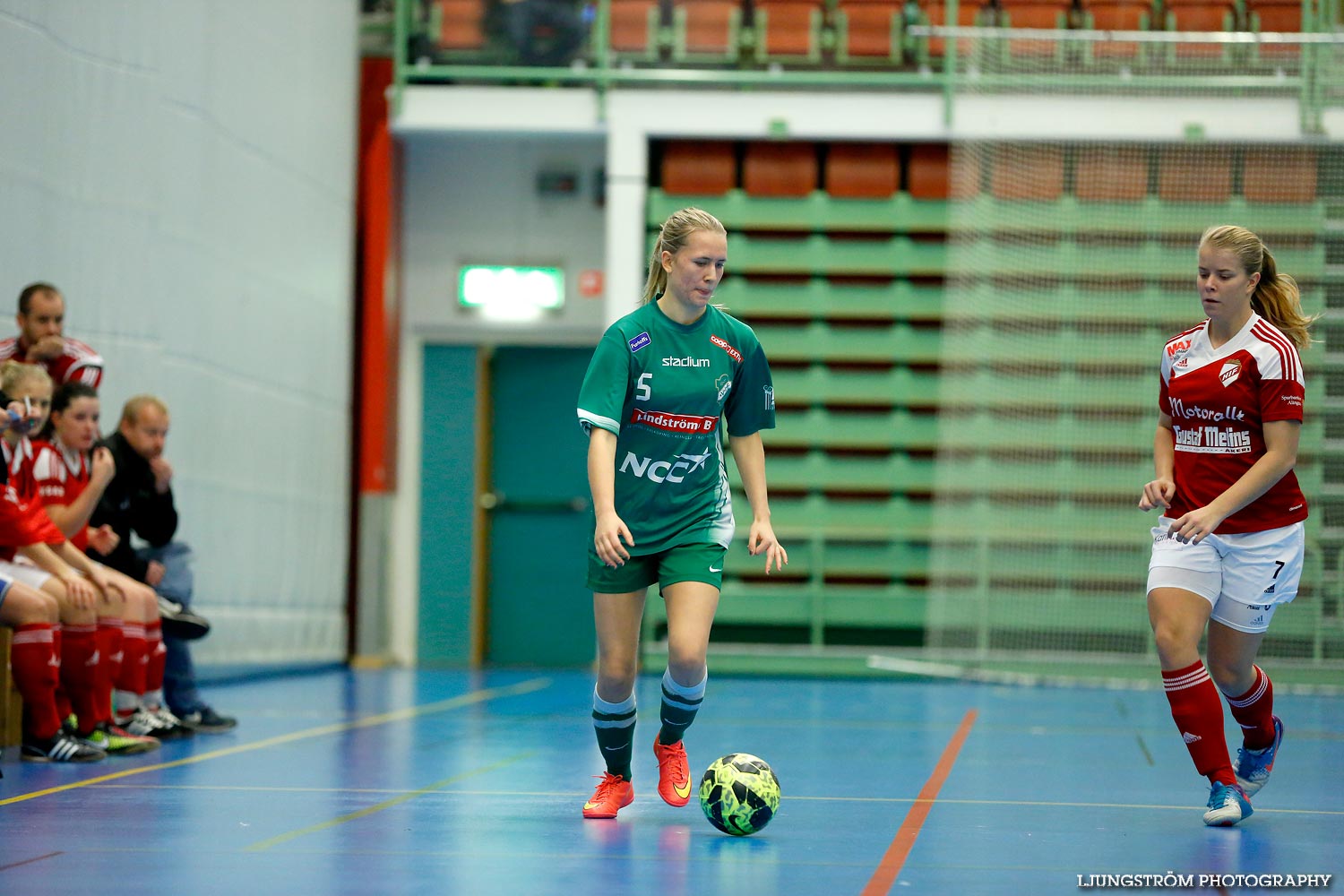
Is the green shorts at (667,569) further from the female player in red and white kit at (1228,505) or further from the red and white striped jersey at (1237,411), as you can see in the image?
the red and white striped jersey at (1237,411)

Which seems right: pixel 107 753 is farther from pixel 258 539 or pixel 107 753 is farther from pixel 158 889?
pixel 258 539

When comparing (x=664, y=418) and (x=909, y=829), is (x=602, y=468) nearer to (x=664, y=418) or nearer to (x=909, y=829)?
(x=664, y=418)

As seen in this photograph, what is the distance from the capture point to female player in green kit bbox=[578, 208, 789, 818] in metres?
4.12

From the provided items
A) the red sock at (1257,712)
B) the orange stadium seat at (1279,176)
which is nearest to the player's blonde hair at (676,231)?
the red sock at (1257,712)

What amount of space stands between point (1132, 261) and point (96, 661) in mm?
8771

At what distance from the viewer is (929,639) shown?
11.7 metres

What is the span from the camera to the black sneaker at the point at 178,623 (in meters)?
6.45

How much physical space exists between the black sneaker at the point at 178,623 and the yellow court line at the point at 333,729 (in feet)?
1.89

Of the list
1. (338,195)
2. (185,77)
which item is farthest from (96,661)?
Answer: (338,195)

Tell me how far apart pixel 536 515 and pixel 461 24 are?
14.3ft

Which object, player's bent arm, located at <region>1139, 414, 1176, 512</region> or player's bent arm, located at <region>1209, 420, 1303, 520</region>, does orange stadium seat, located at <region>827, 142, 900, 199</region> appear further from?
player's bent arm, located at <region>1209, 420, 1303, 520</region>

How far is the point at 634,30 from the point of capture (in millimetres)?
12328

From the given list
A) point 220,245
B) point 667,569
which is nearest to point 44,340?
point 667,569

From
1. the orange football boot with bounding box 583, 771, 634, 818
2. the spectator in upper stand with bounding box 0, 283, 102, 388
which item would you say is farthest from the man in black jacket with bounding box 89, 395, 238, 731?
the orange football boot with bounding box 583, 771, 634, 818
